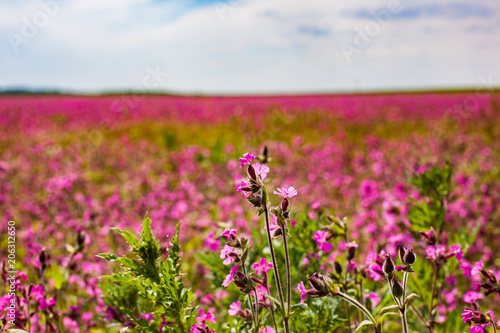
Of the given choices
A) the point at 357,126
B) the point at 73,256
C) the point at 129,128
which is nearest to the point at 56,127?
the point at 129,128

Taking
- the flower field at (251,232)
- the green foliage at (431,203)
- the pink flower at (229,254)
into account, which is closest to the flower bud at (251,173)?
the flower field at (251,232)

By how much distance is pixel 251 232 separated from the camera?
2.04m

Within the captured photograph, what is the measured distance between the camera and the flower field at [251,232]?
122cm

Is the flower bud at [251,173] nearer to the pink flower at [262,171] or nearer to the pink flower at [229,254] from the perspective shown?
the pink flower at [262,171]

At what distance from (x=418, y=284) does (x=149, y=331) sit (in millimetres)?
1290

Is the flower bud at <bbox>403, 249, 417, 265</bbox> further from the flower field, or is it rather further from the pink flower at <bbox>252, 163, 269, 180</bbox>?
the pink flower at <bbox>252, 163, 269, 180</bbox>

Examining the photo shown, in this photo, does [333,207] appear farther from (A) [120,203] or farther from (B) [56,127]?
(B) [56,127]

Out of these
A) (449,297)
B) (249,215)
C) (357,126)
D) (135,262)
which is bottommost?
(449,297)

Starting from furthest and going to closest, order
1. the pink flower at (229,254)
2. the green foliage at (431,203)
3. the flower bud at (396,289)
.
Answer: the green foliage at (431,203) < the pink flower at (229,254) < the flower bud at (396,289)

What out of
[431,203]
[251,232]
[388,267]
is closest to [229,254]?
[388,267]

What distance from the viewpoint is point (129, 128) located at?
13289mm

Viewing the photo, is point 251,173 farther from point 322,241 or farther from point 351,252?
point 351,252

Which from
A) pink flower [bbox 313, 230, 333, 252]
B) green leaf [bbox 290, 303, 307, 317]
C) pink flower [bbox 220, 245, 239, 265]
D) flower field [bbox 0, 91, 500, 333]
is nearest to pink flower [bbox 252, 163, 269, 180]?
flower field [bbox 0, 91, 500, 333]

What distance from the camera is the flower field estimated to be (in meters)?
1.22
